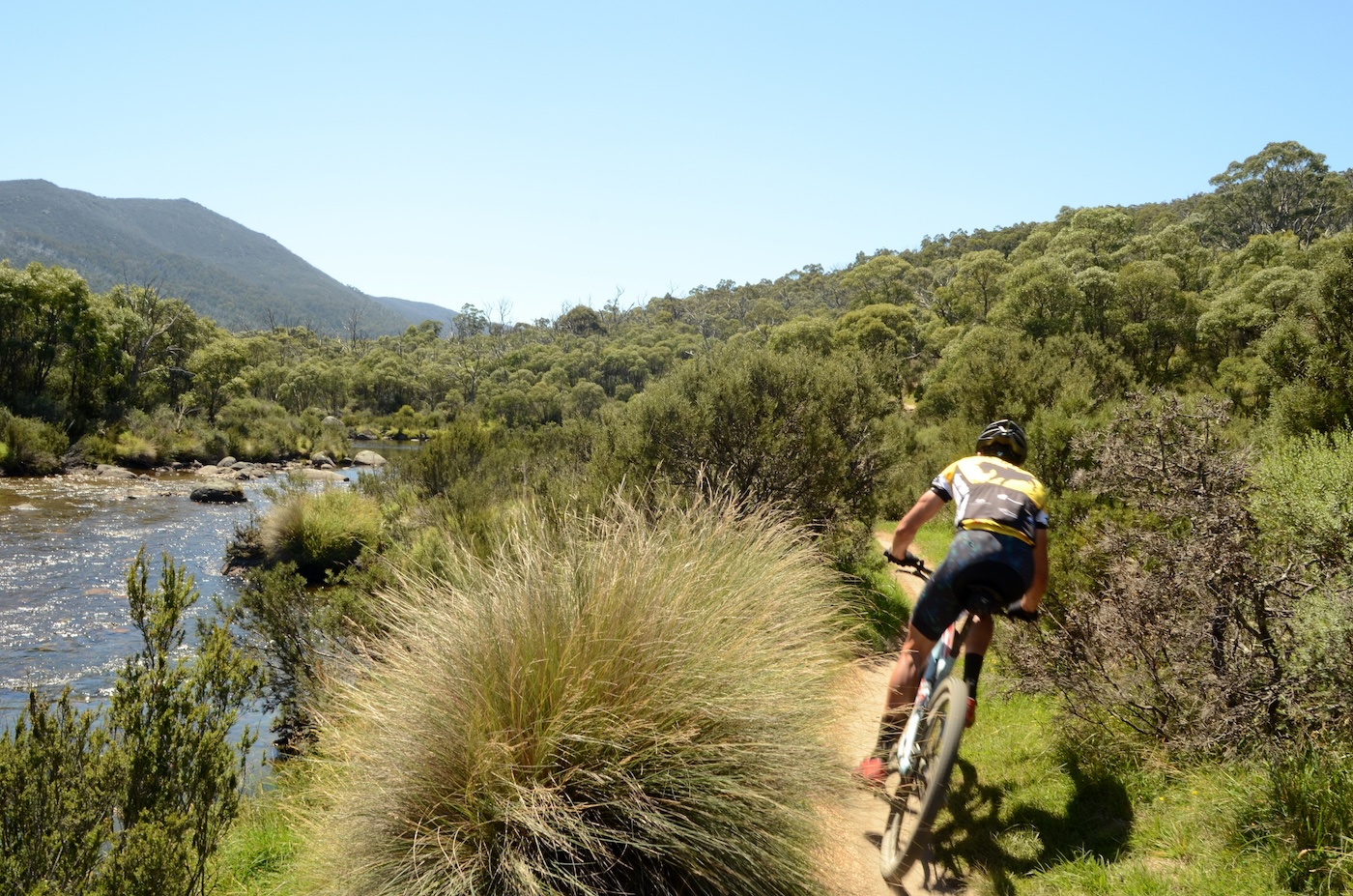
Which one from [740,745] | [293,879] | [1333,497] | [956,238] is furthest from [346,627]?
[956,238]

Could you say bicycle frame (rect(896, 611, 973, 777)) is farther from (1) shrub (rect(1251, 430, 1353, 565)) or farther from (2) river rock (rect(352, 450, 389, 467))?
(2) river rock (rect(352, 450, 389, 467))

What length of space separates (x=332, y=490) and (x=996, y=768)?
19465mm

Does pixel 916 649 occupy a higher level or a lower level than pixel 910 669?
A: higher

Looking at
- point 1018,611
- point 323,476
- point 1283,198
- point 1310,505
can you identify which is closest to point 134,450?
point 323,476

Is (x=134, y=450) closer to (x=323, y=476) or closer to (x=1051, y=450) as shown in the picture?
(x=323, y=476)

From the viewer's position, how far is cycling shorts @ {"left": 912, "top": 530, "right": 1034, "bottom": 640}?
12.0 ft

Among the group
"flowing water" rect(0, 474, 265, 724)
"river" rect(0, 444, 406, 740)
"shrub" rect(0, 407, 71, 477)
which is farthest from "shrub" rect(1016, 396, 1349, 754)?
"shrub" rect(0, 407, 71, 477)

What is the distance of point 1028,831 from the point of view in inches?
154

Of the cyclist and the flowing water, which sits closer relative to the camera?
the cyclist

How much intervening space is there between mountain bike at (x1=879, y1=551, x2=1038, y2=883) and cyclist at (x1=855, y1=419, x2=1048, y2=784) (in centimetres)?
5

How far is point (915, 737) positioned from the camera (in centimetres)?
374

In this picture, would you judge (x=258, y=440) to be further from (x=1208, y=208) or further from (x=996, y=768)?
(x=1208, y=208)

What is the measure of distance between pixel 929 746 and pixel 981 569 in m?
0.87

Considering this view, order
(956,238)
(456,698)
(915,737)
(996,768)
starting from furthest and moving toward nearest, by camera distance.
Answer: (956,238), (996,768), (915,737), (456,698)
